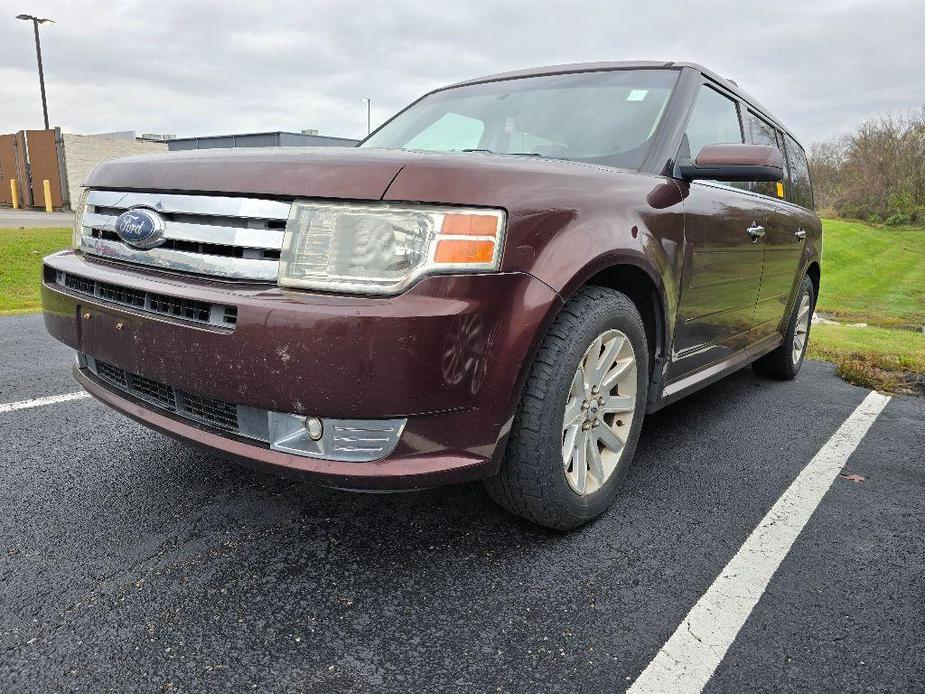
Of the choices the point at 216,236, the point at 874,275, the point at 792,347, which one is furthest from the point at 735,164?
the point at 874,275

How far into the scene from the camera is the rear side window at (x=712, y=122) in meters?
2.99

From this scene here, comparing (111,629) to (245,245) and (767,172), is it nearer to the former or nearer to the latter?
(245,245)

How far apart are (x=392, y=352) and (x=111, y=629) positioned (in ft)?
3.27

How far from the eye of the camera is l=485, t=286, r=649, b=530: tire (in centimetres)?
206

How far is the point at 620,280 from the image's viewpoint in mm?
2449

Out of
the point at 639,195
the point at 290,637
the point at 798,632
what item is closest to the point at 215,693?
the point at 290,637

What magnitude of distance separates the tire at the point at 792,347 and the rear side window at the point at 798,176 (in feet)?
1.89

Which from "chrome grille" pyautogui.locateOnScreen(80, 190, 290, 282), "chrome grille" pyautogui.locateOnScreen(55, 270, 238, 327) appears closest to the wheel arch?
"chrome grille" pyautogui.locateOnScreen(80, 190, 290, 282)

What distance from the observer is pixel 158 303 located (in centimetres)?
196

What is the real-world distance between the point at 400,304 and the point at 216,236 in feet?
1.99

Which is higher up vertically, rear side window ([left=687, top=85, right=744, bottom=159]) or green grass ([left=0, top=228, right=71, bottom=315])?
rear side window ([left=687, top=85, right=744, bottom=159])

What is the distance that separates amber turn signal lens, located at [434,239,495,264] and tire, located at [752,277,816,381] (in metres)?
3.41

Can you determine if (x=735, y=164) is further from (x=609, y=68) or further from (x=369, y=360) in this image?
(x=369, y=360)

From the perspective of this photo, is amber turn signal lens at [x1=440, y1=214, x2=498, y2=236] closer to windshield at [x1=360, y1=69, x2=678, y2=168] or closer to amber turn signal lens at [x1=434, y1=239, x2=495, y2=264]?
amber turn signal lens at [x1=434, y1=239, x2=495, y2=264]
